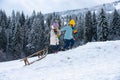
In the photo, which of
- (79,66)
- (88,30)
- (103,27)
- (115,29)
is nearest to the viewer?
(79,66)

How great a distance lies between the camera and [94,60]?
57.2 ft

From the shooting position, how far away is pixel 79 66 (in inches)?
645

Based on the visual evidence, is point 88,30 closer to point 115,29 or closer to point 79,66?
point 115,29

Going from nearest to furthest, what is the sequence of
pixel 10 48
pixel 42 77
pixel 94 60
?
pixel 42 77 < pixel 94 60 < pixel 10 48

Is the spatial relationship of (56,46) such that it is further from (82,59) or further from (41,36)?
(41,36)

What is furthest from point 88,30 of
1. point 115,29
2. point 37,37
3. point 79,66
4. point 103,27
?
point 79,66

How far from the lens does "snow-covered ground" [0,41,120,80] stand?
13.8m

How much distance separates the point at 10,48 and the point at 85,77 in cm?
10695

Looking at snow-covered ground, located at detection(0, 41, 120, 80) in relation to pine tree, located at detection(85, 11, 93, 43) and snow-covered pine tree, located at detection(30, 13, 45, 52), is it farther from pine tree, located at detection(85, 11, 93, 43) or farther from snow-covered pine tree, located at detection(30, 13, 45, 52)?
pine tree, located at detection(85, 11, 93, 43)

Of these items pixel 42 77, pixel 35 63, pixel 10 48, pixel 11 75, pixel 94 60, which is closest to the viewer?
pixel 42 77

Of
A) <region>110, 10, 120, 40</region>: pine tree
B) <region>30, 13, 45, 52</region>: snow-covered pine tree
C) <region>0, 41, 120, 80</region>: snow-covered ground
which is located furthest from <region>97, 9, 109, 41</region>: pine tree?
<region>0, 41, 120, 80</region>: snow-covered ground

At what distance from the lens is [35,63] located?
18875 millimetres

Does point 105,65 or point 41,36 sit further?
point 41,36

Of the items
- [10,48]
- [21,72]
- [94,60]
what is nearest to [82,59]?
[94,60]
